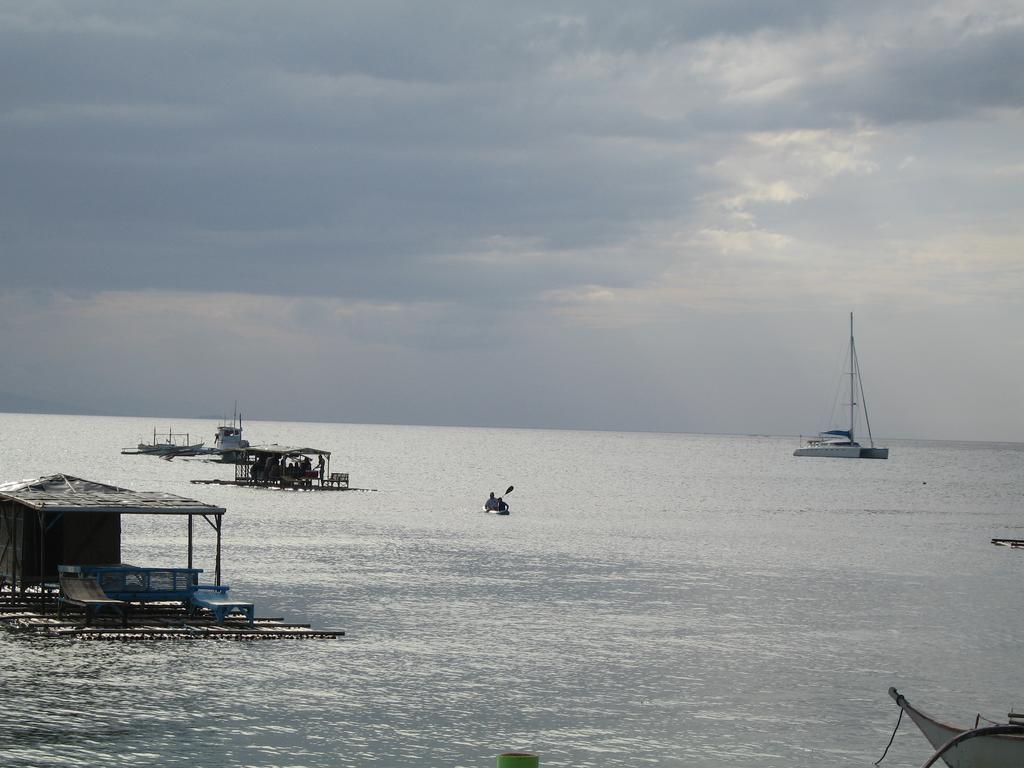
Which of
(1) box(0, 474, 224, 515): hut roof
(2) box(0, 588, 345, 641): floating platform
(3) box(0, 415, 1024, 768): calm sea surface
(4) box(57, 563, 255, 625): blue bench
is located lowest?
(3) box(0, 415, 1024, 768): calm sea surface

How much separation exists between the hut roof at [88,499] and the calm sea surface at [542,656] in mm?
3708

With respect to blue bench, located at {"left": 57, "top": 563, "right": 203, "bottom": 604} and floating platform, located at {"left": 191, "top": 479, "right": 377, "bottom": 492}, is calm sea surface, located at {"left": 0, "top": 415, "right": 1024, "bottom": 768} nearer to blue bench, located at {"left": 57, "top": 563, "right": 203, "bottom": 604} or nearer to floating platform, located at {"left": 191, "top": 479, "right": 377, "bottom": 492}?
blue bench, located at {"left": 57, "top": 563, "right": 203, "bottom": 604}

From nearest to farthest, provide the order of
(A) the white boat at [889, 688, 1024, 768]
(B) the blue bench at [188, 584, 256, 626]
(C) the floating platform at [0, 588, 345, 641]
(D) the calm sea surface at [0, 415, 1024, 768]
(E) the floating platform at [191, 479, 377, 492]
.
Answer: (A) the white boat at [889, 688, 1024, 768] < (D) the calm sea surface at [0, 415, 1024, 768] < (C) the floating platform at [0, 588, 345, 641] < (B) the blue bench at [188, 584, 256, 626] < (E) the floating platform at [191, 479, 377, 492]

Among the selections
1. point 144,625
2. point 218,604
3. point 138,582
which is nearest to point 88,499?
point 138,582

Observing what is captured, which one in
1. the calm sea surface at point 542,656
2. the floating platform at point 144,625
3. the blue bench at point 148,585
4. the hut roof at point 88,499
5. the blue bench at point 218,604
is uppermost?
the hut roof at point 88,499

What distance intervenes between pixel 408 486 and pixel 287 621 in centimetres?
8934

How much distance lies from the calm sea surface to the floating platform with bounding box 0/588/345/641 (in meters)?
0.52

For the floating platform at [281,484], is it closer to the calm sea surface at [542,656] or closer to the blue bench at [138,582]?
the calm sea surface at [542,656]

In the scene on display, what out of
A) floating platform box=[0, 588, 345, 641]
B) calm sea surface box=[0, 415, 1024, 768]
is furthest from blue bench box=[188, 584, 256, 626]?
calm sea surface box=[0, 415, 1024, 768]

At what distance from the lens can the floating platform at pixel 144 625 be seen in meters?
31.6

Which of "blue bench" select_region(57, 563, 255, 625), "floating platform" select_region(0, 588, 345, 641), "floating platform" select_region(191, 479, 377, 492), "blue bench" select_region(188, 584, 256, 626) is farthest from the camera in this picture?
"floating platform" select_region(191, 479, 377, 492)

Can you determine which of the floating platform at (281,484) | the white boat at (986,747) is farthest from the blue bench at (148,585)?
the floating platform at (281,484)

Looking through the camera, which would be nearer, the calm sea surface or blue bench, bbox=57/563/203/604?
the calm sea surface

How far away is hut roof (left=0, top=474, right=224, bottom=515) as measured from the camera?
33062 mm
